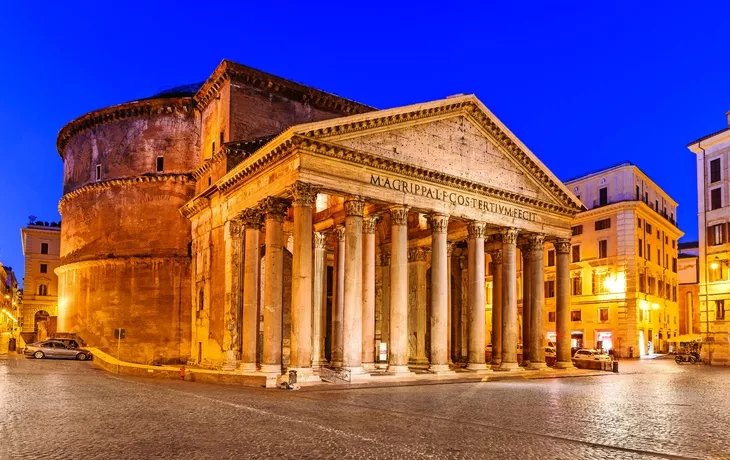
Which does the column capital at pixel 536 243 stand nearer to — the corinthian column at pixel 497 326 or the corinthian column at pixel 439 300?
the corinthian column at pixel 497 326

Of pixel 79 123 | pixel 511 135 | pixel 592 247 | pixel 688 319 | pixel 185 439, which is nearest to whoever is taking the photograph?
pixel 185 439

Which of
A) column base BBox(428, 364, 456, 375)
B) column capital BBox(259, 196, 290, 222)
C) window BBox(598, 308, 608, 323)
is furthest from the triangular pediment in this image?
window BBox(598, 308, 608, 323)

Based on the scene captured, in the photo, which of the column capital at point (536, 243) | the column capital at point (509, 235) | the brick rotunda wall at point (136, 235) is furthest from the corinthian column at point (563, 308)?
the brick rotunda wall at point (136, 235)

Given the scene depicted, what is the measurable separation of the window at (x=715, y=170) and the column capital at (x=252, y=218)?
2856cm

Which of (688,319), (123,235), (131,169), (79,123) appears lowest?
(688,319)

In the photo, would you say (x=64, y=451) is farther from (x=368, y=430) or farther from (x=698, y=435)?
(x=698, y=435)

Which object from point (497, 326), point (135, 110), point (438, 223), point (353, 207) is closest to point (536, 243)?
point (497, 326)

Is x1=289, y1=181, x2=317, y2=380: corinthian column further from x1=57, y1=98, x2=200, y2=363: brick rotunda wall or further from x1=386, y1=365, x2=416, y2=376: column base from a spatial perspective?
x1=57, y1=98, x2=200, y2=363: brick rotunda wall

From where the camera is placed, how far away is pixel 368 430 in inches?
464

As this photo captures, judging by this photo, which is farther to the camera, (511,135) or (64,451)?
(511,135)

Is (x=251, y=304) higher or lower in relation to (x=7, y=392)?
higher

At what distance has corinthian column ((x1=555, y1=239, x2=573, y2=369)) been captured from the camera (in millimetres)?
29453

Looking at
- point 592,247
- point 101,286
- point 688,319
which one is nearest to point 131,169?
point 101,286

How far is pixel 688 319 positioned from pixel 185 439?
6210 centimetres
